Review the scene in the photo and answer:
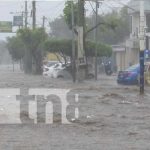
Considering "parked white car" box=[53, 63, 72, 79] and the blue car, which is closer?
the blue car

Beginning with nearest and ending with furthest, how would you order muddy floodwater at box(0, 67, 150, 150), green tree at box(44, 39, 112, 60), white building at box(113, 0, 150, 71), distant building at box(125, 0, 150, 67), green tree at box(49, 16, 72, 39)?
muddy floodwater at box(0, 67, 150, 150) < green tree at box(44, 39, 112, 60) < white building at box(113, 0, 150, 71) < distant building at box(125, 0, 150, 67) < green tree at box(49, 16, 72, 39)

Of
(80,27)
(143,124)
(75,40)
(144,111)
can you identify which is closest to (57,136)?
(143,124)

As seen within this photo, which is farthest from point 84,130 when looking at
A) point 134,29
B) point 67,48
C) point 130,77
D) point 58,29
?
point 58,29

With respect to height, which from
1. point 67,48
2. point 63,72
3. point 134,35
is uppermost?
point 134,35

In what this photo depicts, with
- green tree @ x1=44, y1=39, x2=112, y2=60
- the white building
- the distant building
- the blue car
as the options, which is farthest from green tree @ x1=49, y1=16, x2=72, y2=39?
the blue car

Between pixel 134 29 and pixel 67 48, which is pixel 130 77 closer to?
pixel 67 48

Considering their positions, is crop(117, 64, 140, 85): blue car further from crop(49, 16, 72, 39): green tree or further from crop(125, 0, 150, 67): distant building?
crop(49, 16, 72, 39): green tree

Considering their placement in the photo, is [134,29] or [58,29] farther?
[58,29]

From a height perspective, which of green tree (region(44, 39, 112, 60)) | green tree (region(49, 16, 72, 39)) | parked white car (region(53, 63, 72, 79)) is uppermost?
green tree (region(49, 16, 72, 39))

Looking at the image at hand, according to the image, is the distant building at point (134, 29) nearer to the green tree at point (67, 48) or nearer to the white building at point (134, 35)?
the white building at point (134, 35)

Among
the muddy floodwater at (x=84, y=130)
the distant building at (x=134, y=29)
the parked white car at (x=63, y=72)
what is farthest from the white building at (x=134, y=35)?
the muddy floodwater at (x=84, y=130)

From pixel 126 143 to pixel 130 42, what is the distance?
56.5 metres

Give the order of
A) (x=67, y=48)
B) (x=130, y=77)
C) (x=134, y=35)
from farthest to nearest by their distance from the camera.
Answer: (x=134, y=35) → (x=67, y=48) → (x=130, y=77)

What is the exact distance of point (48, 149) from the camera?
11.7m
